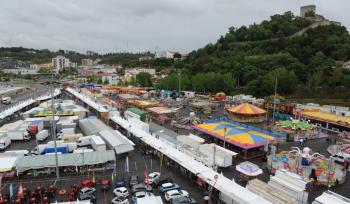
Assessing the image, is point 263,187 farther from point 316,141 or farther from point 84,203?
point 316,141

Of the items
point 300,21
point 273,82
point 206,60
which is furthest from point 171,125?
point 300,21

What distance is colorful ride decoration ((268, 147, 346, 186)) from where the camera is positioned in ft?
55.1

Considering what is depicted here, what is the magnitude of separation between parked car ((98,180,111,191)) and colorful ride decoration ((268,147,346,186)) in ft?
39.0

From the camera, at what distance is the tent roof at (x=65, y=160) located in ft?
57.5

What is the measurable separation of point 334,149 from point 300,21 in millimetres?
76469

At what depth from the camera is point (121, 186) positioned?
1602 cm

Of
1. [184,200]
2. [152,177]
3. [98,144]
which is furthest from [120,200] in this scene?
[98,144]

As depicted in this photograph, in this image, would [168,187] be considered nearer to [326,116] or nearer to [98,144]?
[98,144]

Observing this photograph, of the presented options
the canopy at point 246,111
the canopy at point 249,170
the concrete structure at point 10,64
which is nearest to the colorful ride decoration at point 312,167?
the canopy at point 249,170

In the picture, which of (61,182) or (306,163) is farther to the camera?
(306,163)

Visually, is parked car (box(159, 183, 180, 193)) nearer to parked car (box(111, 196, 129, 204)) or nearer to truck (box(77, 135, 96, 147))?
parked car (box(111, 196, 129, 204))

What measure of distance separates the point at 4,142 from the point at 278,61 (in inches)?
2464

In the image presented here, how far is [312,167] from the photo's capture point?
1762 centimetres

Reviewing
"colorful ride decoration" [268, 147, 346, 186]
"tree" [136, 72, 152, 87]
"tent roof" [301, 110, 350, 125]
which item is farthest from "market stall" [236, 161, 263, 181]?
"tree" [136, 72, 152, 87]
